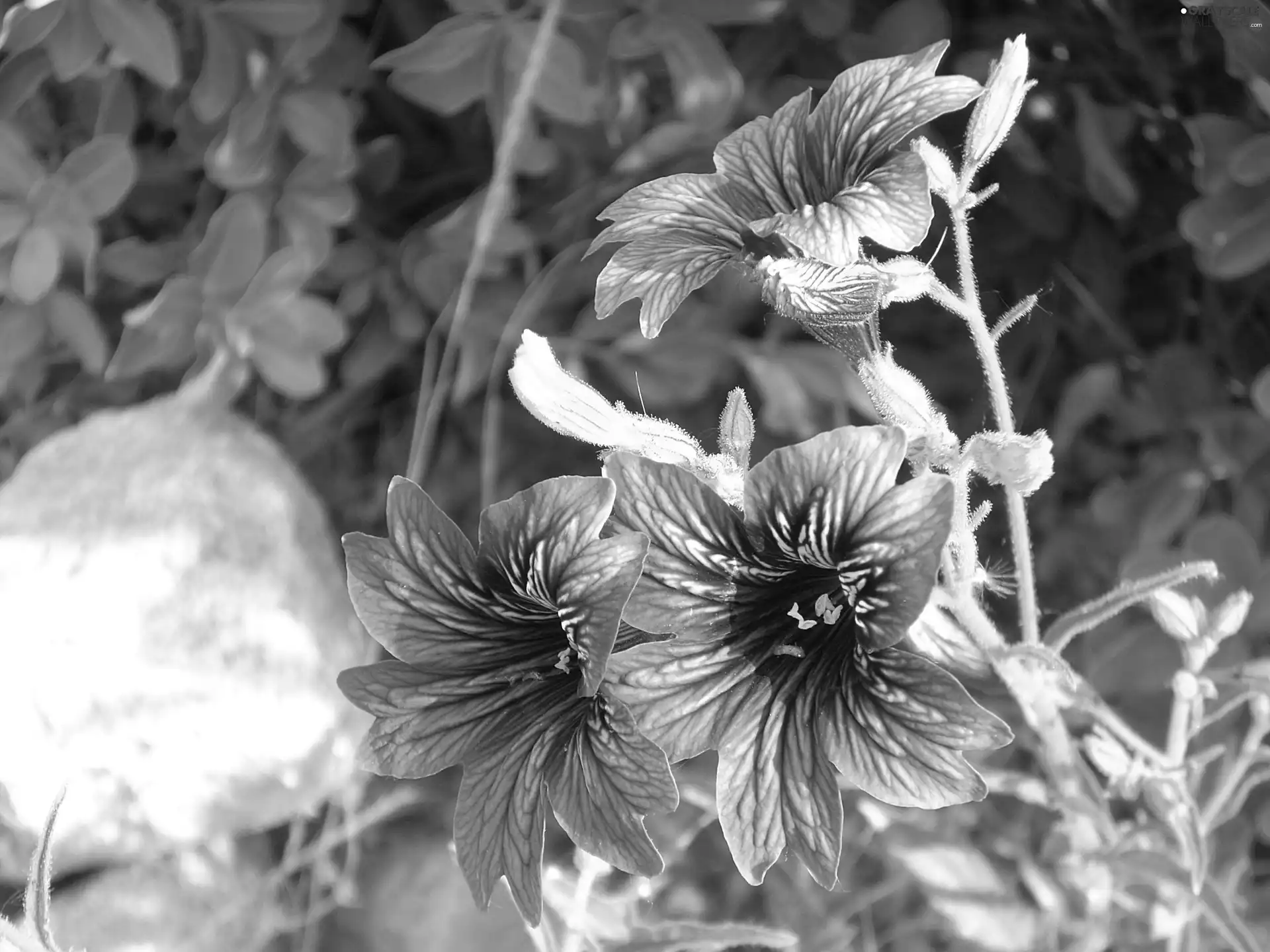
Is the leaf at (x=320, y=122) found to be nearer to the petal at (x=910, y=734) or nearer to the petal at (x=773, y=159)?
the petal at (x=773, y=159)

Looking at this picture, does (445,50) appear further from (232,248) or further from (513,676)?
(513,676)

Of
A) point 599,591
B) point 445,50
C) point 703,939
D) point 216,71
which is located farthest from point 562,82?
point 703,939

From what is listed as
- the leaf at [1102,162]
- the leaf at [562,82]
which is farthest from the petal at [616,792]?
the leaf at [1102,162]

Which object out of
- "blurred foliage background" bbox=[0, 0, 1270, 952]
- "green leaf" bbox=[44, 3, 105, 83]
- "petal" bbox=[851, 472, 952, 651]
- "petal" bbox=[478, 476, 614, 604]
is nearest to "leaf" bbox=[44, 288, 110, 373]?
"blurred foliage background" bbox=[0, 0, 1270, 952]

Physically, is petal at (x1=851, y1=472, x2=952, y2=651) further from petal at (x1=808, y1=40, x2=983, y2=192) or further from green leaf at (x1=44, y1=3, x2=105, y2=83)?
green leaf at (x1=44, y1=3, x2=105, y2=83)

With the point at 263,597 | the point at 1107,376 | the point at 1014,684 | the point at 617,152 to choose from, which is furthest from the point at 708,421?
the point at 1014,684
